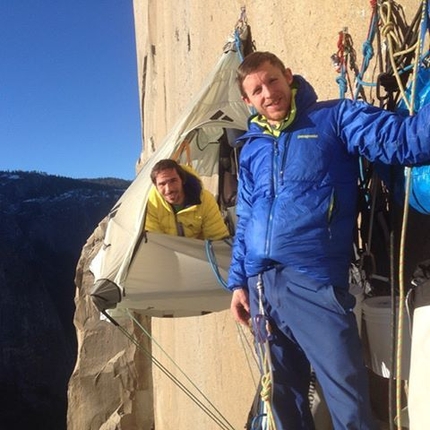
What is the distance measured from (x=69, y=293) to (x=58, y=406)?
→ 19.1 feet

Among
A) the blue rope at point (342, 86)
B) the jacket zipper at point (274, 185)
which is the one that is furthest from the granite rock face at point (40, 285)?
the jacket zipper at point (274, 185)

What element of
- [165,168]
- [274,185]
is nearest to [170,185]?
[165,168]

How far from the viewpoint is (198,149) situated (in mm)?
4184

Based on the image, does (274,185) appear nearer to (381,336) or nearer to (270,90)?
(270,90)

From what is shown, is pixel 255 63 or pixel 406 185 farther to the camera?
pixel 255 63

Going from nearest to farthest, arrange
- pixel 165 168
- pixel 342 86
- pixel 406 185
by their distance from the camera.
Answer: pixel 406 185 < pixel 342 86 < pixel 165 168

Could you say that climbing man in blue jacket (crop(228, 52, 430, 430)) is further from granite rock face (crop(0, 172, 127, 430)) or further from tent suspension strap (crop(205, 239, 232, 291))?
granite rock face (crop(0, 172, 127, 430))

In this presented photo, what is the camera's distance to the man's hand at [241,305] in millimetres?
1804

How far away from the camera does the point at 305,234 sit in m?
1.52

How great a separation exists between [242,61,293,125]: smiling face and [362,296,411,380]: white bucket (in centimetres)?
68

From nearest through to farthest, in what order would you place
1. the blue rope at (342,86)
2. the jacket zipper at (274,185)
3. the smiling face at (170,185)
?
1. the jacket zipper at (274,185)
2. the blue rope at (342,86)
3. the smiling face at (170,185)

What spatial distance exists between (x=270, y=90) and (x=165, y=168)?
1.30 meters

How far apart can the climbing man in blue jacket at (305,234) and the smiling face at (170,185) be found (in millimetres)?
1169

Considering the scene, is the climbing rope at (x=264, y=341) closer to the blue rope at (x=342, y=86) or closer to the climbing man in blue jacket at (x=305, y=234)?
the climbing man in blue jacket at (x=305, y=234)
